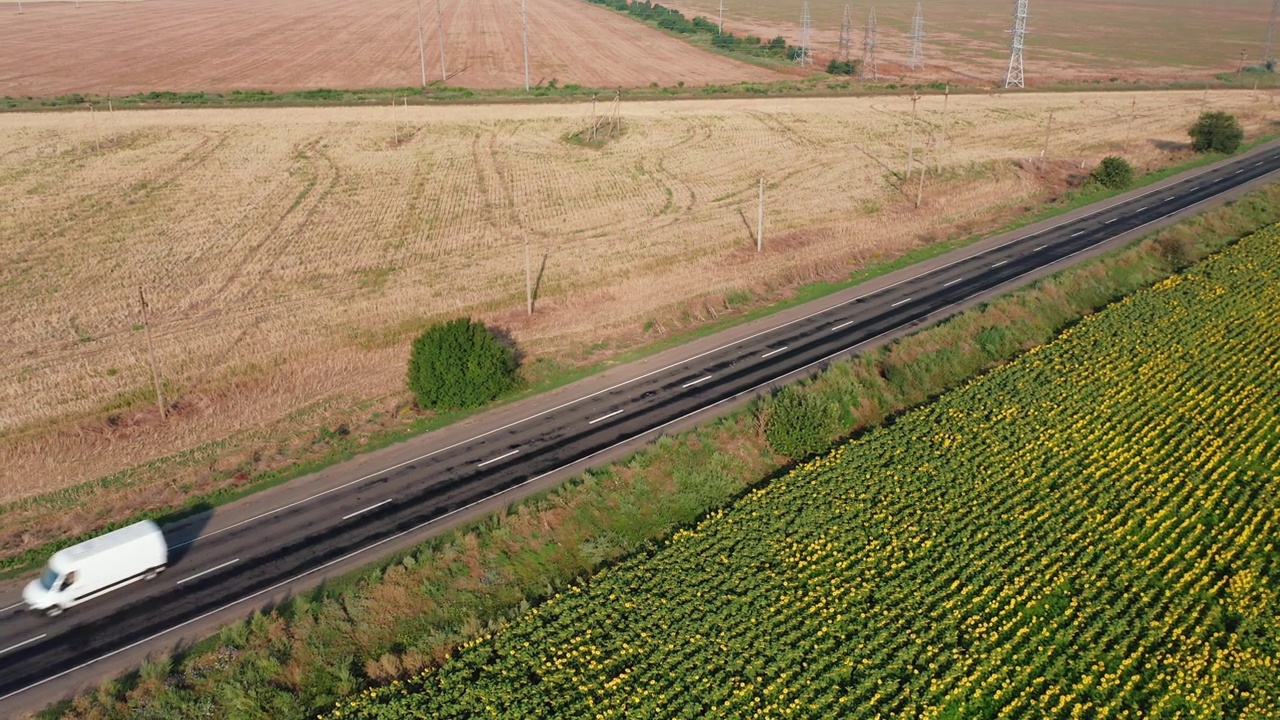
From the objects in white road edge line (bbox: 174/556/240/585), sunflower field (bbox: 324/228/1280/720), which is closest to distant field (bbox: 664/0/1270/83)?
sunflower field (bbox: 324/228/1280/720)

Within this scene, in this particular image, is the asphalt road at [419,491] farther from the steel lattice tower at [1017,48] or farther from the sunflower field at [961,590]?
the steel lattice tower at [1017,48]

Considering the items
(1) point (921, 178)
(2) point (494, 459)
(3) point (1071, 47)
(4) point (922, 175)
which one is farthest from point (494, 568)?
(3) point (1071, 47)

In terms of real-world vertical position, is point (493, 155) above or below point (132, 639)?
above

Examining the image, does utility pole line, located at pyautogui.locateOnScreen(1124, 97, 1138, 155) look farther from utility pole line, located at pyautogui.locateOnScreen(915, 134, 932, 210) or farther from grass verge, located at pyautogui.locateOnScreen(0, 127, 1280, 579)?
grass verge, located at pyautogui.locateOnScreen(0, 127, 1280, 579)

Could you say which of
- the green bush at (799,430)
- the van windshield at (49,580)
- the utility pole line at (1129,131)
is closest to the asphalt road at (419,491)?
the van windshield at (49,580)

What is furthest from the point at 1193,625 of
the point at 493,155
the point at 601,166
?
the point at 493,155

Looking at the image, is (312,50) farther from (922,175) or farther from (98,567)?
(98,567)

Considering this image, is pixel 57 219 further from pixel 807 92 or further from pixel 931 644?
pixel 807 92
